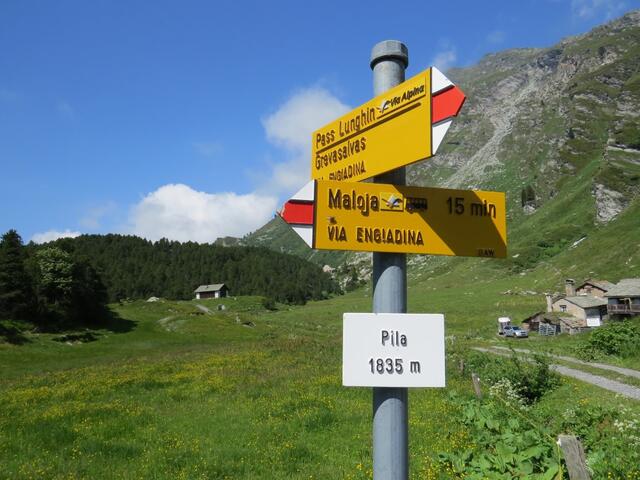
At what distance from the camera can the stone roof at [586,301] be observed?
6496cm

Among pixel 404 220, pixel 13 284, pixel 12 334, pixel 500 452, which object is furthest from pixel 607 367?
pixel 13 284

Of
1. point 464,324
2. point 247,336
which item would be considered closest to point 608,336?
point 464,324

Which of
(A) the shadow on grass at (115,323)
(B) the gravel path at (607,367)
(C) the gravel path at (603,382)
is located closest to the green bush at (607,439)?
(C) the gravel path at (603,382)

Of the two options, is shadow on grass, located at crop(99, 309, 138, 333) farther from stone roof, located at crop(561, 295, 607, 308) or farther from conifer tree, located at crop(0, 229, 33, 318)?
stone roof, located at crop(561, 295, 607, 308)

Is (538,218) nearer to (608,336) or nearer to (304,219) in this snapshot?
(608,336)

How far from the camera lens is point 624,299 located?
5872 centimetres

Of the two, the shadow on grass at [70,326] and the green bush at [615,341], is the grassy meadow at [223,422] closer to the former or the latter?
the green bush at [615,341]

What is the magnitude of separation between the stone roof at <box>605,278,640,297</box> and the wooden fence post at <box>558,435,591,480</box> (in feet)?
209

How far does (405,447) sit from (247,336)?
223 feet

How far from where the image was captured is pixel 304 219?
349 cm

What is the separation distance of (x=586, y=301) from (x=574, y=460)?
72390 mm

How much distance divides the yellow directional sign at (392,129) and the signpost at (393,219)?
0.29 m

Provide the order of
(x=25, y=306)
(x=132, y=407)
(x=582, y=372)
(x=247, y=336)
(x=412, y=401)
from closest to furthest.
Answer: (x=412, y=401), (x=132, y=407), (x=582, y=372), (x=25, y=306), (x=247, y=336)

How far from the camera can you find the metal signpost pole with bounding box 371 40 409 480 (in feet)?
10.3
